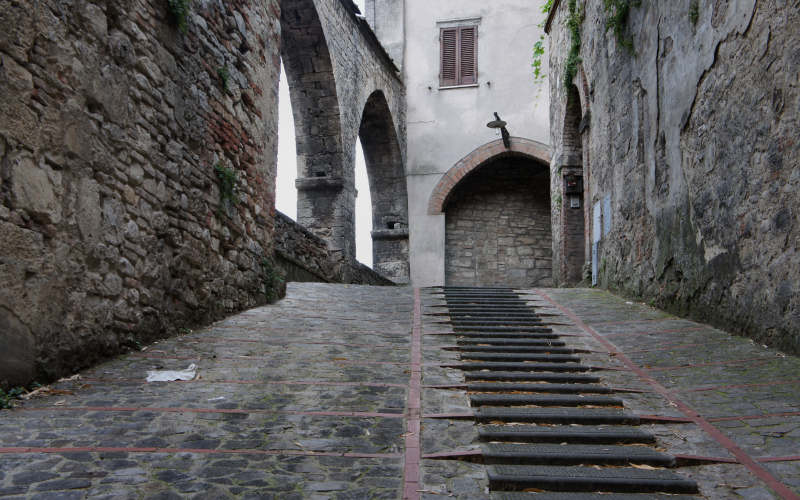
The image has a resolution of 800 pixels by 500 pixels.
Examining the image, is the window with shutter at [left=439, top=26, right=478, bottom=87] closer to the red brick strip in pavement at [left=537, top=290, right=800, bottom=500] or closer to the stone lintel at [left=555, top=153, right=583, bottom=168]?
the stone lintel at [left=555, top=153, right=583, bottom=168]

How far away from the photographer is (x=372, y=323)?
5.71 m

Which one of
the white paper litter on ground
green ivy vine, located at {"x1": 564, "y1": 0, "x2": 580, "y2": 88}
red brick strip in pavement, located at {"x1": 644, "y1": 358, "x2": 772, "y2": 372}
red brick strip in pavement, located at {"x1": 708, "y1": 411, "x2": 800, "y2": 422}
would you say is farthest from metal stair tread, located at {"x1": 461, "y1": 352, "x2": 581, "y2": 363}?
green ivy vine, located at {"x1": 564, "y1": 0, "x2": 580, "y2": 88}

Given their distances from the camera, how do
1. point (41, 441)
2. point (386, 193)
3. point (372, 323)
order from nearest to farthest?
point (41, 441), point (372, 323), point (386, 193)

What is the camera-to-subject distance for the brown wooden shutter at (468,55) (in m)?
15.8

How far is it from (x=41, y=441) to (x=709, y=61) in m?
4.84

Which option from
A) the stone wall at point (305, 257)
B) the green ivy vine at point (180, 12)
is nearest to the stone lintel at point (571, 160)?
the stone wall at point (305, 257)

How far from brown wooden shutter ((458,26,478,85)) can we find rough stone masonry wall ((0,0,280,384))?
398 inches

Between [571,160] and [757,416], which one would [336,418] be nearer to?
[757,416]

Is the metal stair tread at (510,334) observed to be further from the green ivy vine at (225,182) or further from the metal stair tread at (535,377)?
the green ivy vine at (225,182)

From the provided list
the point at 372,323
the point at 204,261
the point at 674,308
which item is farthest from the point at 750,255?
the point at 204,261

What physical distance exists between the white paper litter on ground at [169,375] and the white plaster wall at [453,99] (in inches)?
455

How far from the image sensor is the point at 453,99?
15.8 metres

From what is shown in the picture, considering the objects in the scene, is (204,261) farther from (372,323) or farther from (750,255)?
(750,255)

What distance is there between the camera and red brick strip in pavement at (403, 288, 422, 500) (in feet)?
8.23
